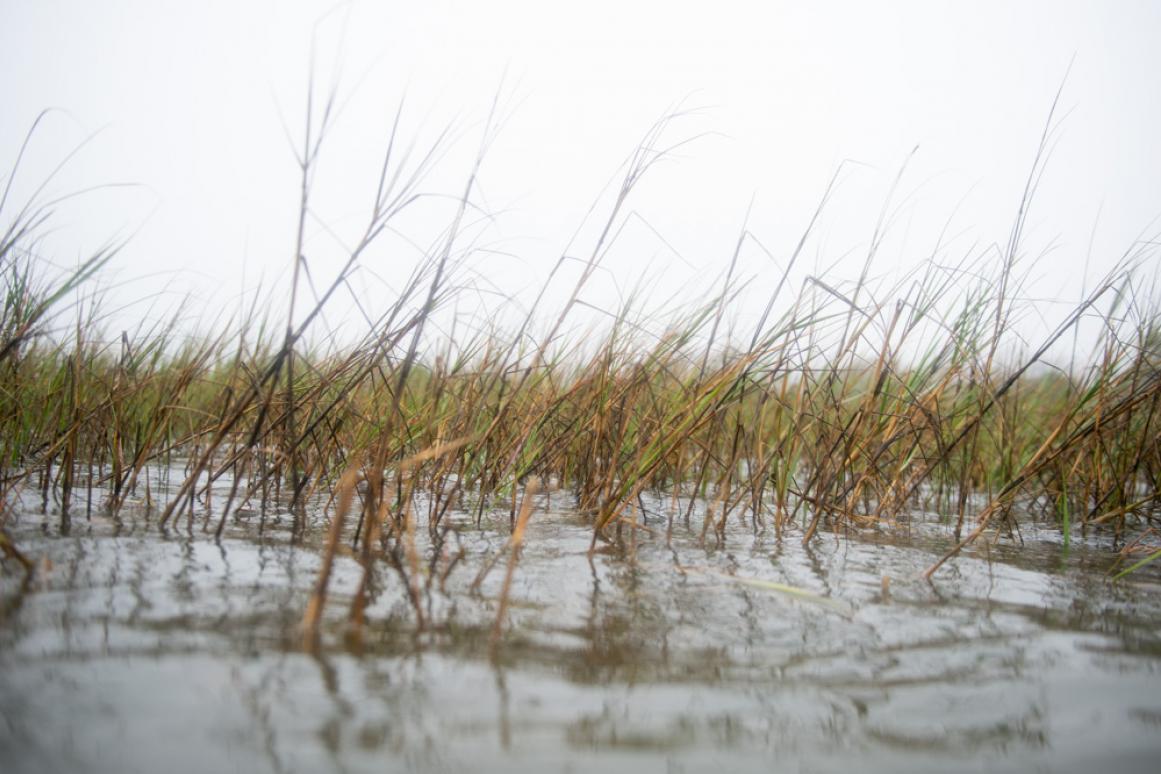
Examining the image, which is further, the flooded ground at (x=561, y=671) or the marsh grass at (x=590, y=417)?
the marsh grass at (x=590, y=417)

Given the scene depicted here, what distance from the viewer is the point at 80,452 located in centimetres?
Answer: 345

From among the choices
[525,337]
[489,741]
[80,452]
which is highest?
[525,337]

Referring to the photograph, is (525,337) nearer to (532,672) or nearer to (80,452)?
(532,672)

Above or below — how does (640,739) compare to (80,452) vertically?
below

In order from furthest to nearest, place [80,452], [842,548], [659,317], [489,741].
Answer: [80,452] → [659,317] → [842,548] → [489,741]

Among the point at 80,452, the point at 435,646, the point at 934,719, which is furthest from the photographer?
the point at 80,452

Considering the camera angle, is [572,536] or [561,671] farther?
[572,536]

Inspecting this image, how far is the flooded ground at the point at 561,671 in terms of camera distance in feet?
3.21

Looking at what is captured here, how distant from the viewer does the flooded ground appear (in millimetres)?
979

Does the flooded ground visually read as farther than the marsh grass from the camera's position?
No

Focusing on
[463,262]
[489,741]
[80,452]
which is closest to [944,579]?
[489,741]

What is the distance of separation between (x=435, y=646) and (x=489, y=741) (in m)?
0.31

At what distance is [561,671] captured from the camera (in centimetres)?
124

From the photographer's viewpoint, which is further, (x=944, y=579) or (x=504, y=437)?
(x=504, y=437)
